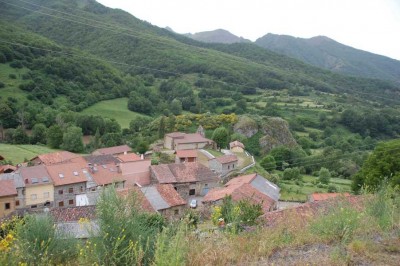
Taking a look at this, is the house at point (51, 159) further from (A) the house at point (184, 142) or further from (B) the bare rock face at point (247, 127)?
(B) the bare rock face at point (247, 127)

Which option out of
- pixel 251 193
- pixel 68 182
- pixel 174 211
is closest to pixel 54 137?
pixel 68 182

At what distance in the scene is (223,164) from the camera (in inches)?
1449

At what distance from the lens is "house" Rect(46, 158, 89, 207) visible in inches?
1123

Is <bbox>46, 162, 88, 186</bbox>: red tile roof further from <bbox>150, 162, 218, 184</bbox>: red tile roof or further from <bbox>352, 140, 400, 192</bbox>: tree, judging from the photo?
<bbox>352, 140, 400, 192</bbox>: tree

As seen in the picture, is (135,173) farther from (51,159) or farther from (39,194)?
(51,159)

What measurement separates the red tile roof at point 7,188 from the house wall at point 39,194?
103 cm

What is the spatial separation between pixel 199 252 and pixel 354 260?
92.3 inches

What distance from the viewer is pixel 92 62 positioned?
287ft

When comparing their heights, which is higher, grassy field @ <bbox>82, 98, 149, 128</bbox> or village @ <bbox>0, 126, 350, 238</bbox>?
village @ <bbox>0, 126, 350, 238</bbox>

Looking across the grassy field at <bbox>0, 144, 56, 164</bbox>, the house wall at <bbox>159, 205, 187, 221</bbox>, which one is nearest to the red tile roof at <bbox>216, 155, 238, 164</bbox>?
the house wall at <bbox>159, 205, 187, 221</bbox>

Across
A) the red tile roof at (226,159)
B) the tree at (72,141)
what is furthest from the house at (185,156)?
the tree at (72,141)

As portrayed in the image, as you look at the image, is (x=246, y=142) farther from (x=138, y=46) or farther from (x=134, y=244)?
(x=138, y=46)

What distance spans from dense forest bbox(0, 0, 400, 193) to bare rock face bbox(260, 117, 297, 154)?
0.33 meters

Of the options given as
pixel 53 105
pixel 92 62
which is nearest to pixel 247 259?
pixel 53 105
